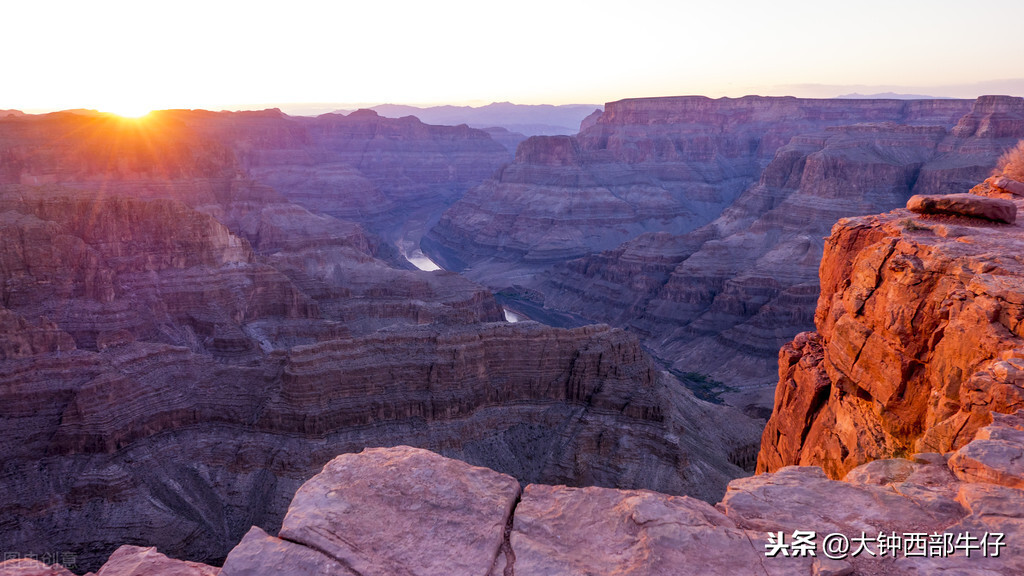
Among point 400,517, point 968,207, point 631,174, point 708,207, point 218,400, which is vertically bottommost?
point 708,207

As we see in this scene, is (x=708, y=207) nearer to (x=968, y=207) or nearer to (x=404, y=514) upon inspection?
(x=968, y=207)

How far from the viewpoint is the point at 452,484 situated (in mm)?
8195

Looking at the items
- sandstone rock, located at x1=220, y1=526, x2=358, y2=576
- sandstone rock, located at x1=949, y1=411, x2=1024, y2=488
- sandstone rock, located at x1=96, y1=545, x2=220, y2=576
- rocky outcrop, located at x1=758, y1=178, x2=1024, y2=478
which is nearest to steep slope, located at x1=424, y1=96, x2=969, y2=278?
rocky outcrop, located at x1=758, y1=178, x2=1024, y2=478

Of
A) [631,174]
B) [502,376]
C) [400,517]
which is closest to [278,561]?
[400,517]

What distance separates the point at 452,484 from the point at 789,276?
80450 millimetres

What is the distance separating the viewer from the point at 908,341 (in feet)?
42.1

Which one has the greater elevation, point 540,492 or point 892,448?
point 540,492

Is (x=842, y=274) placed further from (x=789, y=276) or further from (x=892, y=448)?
(x=789, y=276)

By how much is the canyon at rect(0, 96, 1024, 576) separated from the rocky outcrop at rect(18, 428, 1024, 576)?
4 centimetres

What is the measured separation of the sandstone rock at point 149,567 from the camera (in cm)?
700

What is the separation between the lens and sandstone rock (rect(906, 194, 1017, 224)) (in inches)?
615

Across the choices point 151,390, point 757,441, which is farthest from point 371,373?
point 757,441

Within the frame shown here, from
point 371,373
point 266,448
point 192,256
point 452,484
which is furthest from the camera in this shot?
point 192,256

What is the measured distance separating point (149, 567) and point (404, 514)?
2.82 m
